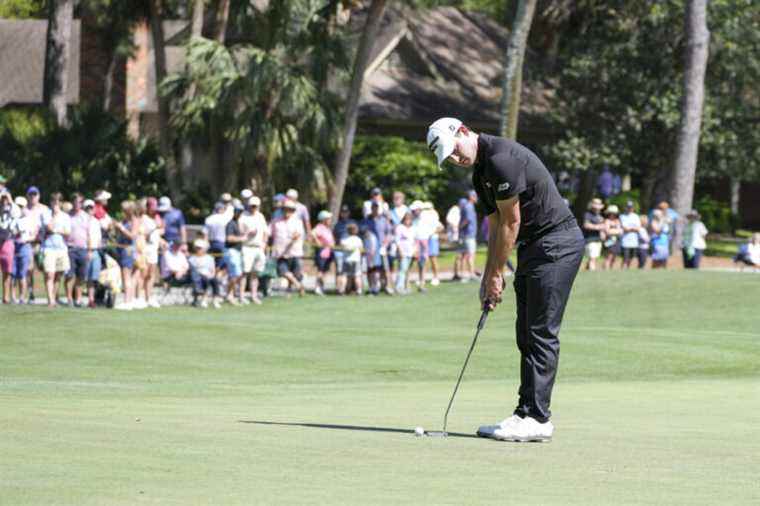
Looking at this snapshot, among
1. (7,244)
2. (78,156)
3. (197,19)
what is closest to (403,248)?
(7,244)

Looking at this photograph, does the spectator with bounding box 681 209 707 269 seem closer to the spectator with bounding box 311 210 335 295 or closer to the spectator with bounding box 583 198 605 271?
the spectator with bounding box 583 198 605 271

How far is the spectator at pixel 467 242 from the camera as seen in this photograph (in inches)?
1193

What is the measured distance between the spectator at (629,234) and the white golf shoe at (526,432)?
78.0ft

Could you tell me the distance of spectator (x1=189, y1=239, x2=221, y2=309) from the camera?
25.0m

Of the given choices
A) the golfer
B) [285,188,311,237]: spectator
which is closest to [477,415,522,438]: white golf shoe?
the golfer

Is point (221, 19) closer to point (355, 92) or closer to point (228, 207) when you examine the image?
point (355, 92)

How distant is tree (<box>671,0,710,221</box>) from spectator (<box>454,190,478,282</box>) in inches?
335

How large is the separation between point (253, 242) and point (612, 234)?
9404 millimetres

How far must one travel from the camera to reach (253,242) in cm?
2562

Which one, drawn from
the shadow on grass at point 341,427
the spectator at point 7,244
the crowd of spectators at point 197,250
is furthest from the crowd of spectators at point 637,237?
the shadow on grass at point 341,427

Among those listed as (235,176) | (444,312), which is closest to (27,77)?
(235,176)

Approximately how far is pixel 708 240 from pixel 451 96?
32.6ft

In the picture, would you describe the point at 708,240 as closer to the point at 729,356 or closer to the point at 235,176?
the point at 235,176

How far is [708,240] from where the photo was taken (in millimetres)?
49594
